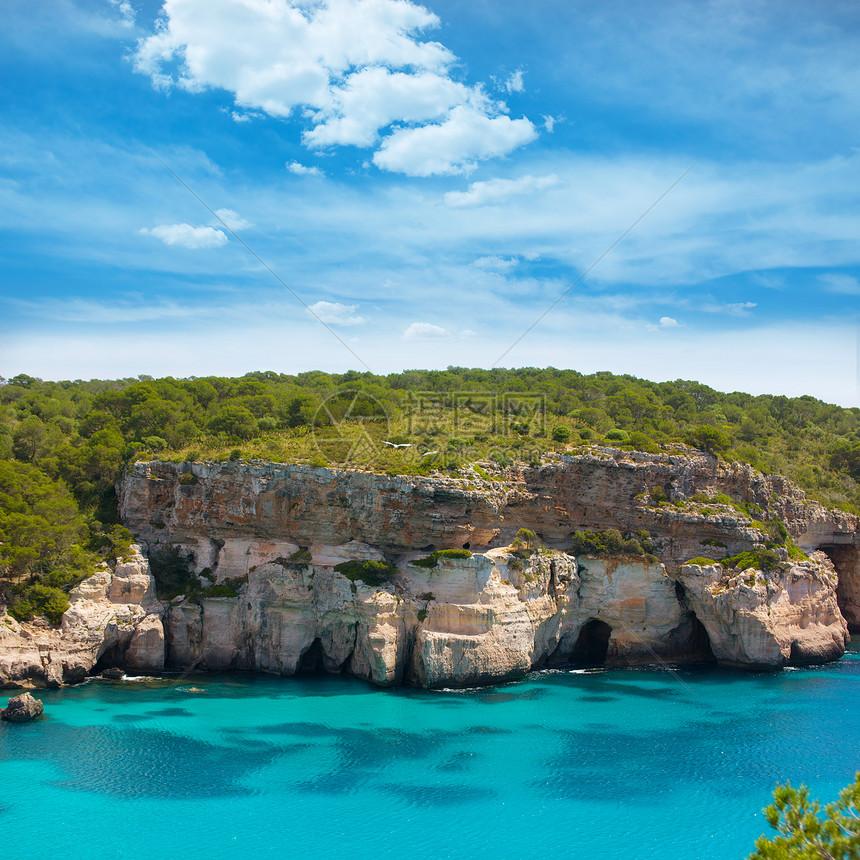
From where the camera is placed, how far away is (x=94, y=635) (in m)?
26.8

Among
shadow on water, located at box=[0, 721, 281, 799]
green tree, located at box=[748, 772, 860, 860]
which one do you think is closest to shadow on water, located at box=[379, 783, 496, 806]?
shadow on water, located at box=[0, 721, 281, 799]

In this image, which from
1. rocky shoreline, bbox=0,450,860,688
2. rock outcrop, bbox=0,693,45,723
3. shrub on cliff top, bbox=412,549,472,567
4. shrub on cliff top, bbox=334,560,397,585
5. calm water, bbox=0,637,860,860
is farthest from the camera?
shrub on cliff top, bbox=334,560,397,585

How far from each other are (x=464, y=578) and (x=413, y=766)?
338 inches

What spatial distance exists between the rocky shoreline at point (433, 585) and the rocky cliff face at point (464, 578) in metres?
0.08

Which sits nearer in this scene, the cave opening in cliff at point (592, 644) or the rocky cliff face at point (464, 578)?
the rocky cliff face at point (464, 578)

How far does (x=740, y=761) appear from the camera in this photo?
72.4 feet

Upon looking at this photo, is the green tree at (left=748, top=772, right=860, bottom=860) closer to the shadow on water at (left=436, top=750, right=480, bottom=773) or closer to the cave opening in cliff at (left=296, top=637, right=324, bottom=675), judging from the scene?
the shadow on water at (left=436, top=750, right=480, bottom=773)

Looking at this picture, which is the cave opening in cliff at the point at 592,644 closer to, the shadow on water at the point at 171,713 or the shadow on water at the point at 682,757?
the shadow on water at the point at 682,757

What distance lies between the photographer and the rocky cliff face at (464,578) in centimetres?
2817

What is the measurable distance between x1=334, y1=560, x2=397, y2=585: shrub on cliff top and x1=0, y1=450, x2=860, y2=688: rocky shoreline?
23 cm

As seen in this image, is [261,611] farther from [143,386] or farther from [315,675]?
[143,386]

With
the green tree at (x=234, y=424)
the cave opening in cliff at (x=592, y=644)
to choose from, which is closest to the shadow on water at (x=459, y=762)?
the cave opening in cliff at (x=592, y=644)

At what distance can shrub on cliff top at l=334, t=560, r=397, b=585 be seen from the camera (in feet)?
94.1

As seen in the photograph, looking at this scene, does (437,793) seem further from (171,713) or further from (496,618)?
(171,713)
